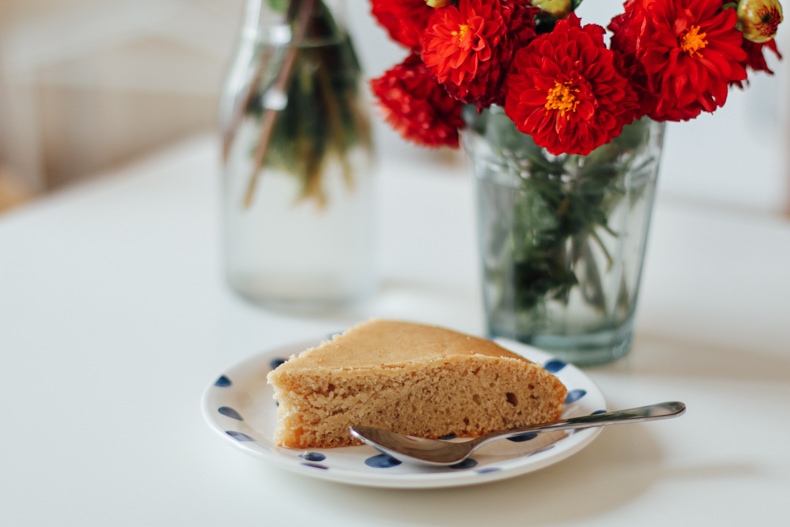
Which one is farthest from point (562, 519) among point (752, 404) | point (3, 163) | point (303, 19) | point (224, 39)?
point (3, 163)

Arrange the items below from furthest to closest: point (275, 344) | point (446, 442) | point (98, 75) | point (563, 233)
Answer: point (98, 75) → point (275, 344) → point (563, 233) → point (446, 442)

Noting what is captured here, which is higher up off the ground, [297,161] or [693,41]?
[693,41]

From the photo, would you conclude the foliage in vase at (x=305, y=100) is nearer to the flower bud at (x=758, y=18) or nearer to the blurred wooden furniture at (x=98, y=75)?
the flower bud at (x=758, y=18)

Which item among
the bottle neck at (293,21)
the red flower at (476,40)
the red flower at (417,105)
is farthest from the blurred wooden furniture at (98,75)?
the red flower at (476,40)

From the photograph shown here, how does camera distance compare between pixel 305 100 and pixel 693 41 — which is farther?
pixel 305 100

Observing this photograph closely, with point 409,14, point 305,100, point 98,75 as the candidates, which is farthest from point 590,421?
point 98,75

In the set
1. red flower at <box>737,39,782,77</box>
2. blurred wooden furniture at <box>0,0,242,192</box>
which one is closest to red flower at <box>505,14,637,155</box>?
red flower at <box>737,39,782,77</box>

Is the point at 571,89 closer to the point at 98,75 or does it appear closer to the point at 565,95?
the point at 565,95
